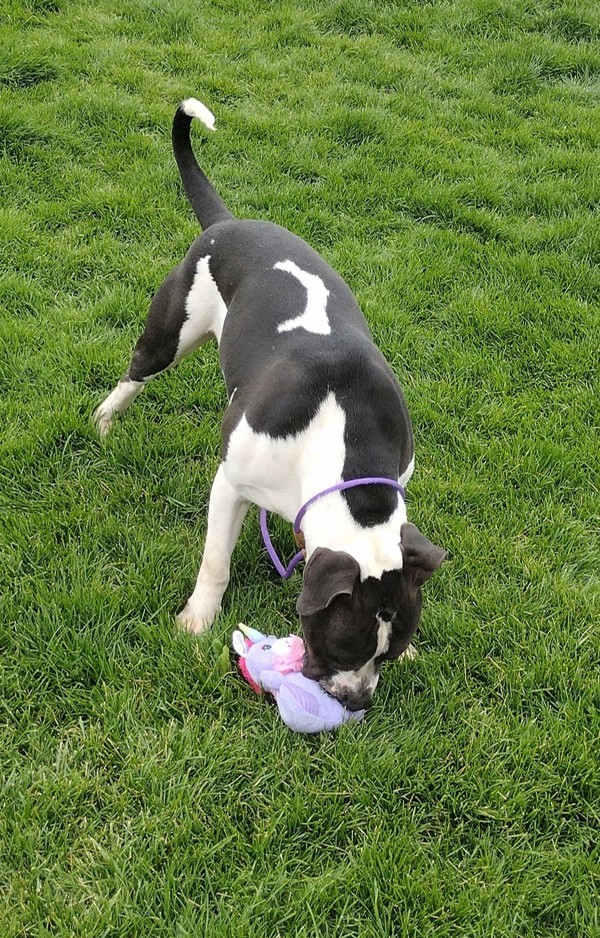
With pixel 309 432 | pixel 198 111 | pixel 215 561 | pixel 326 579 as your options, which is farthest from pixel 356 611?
pixel 198 111

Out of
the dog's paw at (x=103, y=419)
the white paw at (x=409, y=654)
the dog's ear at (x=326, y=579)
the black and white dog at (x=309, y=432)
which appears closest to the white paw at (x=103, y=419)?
the dog's paw at (x=103, y=419)

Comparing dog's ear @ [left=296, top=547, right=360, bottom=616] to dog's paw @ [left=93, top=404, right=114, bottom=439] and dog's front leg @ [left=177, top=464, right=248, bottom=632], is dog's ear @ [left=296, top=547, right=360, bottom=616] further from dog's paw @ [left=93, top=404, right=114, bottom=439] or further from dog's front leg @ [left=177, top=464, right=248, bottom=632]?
dog's paw @ [left=93, top=404, right=114, bottom=439]

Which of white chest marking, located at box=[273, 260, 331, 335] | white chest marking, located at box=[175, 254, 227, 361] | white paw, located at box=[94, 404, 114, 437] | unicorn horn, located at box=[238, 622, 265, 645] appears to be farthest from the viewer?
white paw, located at box=[94, 404, 114, 437]

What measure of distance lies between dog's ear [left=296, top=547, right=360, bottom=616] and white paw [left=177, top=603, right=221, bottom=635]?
91cm

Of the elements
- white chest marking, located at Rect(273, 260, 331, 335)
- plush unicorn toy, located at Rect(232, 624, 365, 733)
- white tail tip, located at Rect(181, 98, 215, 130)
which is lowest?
plush unicorn toy, located at Rect(232, 624, 365, 733)

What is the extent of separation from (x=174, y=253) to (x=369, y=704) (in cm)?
326

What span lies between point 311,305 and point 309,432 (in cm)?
64

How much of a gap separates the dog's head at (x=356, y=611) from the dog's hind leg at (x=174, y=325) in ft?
5.11

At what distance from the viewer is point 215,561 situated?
3154 mm

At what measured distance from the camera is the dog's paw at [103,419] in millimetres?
3942

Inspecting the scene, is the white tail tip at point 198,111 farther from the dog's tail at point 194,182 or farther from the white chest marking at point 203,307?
the white chest marking at point 203,307

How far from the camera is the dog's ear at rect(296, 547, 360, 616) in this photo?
227 centimetres

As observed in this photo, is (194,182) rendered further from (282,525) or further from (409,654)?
(409,654)

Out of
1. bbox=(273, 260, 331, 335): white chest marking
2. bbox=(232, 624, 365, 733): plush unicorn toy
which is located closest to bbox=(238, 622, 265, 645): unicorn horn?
bbox=(232, 624, 365, 733): plush unicorn toy
